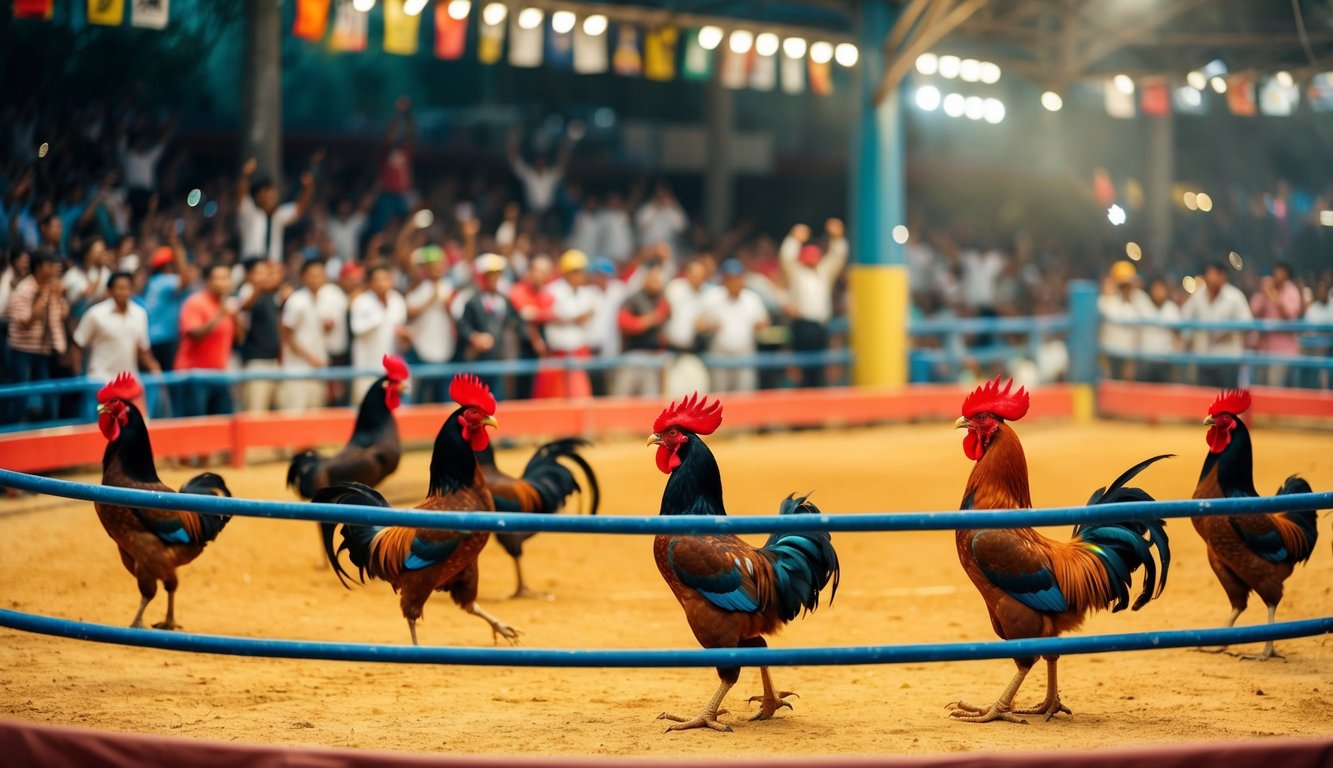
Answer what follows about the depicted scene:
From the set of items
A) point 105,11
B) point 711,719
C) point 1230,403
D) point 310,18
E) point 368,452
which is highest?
point 310,18

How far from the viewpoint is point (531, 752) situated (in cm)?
496

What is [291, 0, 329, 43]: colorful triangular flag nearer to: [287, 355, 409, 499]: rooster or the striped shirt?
the striped shirt

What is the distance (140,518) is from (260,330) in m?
5.87

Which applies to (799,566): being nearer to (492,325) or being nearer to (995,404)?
(995,404)

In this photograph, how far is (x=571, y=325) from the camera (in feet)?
46.6

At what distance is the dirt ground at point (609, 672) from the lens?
525 cm

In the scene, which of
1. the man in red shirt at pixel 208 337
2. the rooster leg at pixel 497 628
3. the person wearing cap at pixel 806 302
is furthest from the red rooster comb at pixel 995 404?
the person wearing cap at pixel 806 302

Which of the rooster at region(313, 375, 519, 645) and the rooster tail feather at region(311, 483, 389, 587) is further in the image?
the rooster tail feather at region(311, 483, 389, 587)

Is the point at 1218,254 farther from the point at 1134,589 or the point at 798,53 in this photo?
the point at 1134,589

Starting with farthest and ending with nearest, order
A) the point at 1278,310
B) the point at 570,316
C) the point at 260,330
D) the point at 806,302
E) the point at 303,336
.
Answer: the point at 806,302 → the point at 1278,310 → the point at 570,316 → the point at 303,336 → the point at 260,330

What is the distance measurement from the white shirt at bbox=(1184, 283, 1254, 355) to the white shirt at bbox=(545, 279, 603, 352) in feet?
20.1

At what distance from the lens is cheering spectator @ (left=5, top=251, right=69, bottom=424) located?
1064 cm

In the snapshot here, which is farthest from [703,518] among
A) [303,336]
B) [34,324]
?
[303,336]

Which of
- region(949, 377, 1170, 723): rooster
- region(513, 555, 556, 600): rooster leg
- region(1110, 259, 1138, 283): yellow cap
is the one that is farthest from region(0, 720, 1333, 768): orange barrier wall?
region(1110, 259, 1138, 283): yellow cap
